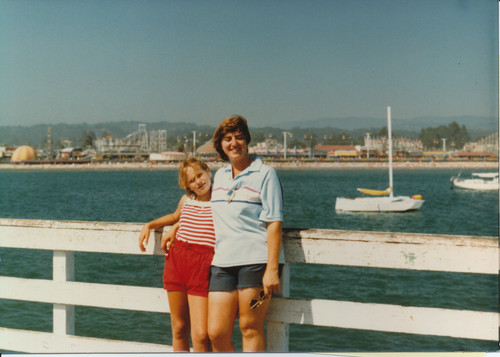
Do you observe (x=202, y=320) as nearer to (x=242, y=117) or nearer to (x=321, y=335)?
(x=242, y=117)

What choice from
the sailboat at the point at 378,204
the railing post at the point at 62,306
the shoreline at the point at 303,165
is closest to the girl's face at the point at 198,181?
the railing post at the point at 62,306

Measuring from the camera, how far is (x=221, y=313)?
255 centimetres

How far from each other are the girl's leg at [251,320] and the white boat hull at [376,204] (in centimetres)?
4205

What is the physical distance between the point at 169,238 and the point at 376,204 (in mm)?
42174

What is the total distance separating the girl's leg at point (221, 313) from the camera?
8.34 feet

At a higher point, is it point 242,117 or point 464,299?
point 242,117

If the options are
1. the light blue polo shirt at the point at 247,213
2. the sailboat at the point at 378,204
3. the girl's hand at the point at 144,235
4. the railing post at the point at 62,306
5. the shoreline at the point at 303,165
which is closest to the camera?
the light blue polo shirt at the point at 247,213

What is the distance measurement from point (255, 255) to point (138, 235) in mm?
783

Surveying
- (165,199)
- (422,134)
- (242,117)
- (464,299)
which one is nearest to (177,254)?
(242,117)

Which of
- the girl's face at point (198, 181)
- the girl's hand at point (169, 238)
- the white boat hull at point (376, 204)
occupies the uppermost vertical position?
the girl's face at point (198, 181)

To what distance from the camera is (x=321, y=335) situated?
8.96 metres

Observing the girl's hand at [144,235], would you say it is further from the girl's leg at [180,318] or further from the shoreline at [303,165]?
the shoreline at [303,165]

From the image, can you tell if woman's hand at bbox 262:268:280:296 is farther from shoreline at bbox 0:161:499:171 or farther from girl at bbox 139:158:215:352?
shoreline at bbox 0:161:499:171

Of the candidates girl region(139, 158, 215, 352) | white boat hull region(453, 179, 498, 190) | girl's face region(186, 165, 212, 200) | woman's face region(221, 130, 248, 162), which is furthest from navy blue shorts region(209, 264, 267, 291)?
white boat hull region(453, 179, 498, 190)
